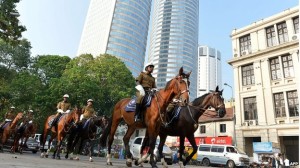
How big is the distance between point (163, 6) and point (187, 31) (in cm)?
2499

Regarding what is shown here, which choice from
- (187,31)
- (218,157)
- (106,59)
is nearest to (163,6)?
(187,31)

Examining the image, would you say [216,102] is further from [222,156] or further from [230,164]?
[222,156]

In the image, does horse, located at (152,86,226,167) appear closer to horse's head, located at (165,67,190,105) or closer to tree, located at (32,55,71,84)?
horse's head, located at (165,67,190,105)

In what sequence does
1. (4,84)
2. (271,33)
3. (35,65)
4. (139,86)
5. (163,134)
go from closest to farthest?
1. (139,86)
2. (163,134)
3. (4,84)
4. (271,33)
5. (35,65)

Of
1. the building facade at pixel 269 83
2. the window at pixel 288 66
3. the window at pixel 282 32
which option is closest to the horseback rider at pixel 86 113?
the building facade at pixel 269 83

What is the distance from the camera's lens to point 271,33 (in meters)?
37.4

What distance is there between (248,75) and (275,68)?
3.99 m

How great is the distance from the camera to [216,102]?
11906mm

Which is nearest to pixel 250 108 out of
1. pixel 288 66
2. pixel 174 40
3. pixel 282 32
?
pixel 288 66

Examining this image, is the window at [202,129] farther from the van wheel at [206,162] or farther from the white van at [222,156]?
the van wheel at [206,162]

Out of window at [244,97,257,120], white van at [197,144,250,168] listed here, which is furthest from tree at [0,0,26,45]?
window at [244,97,257,120]

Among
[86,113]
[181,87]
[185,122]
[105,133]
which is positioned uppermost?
[181,87]

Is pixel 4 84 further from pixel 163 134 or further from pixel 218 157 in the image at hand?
pixel 163 134

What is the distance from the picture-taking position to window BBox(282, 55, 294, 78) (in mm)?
33750
